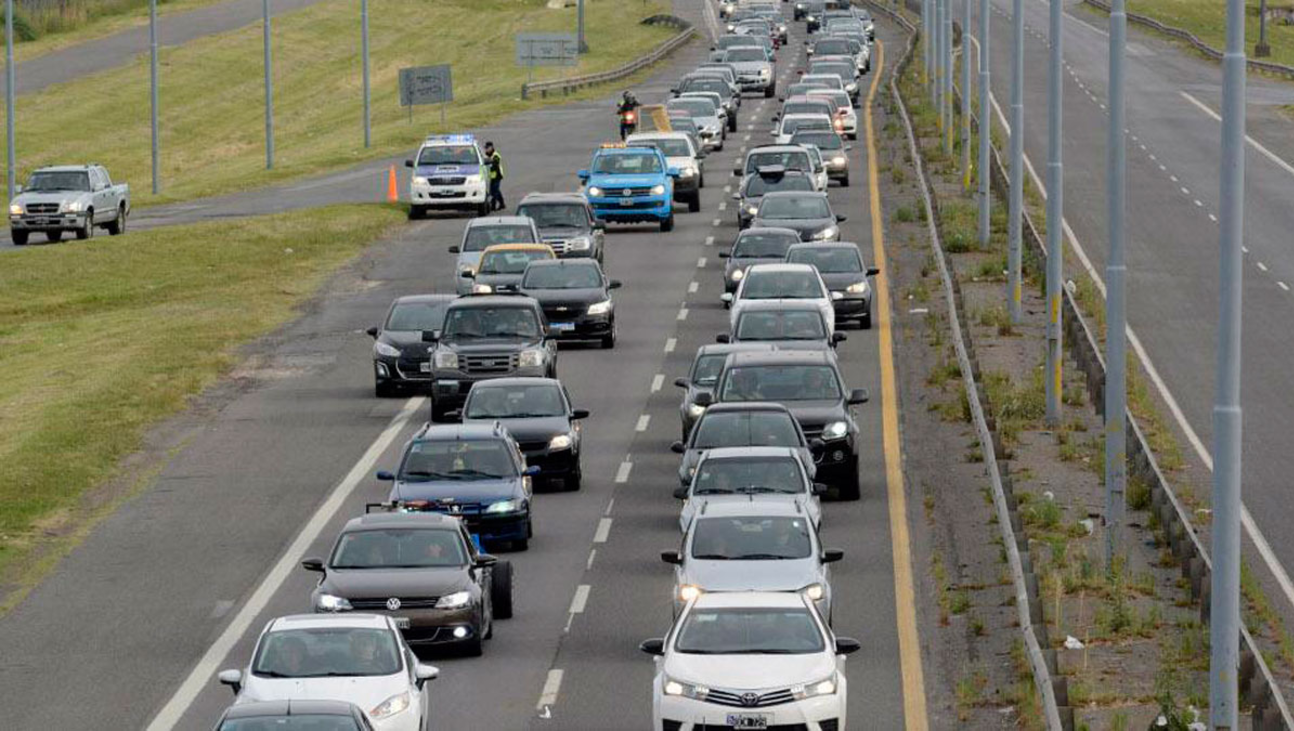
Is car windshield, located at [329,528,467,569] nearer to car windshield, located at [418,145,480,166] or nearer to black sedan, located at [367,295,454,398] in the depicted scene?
black sedan, located at [367,295,454,398]

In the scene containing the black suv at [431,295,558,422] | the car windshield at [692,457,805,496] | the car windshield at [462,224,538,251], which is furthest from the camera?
the car windshield at [462,224,538,251]

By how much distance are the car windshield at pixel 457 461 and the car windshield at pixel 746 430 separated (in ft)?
8.80

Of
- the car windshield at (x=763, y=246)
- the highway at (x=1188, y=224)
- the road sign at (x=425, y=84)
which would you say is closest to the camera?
the highway at (x=1188, y=224)

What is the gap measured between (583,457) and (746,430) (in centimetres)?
523

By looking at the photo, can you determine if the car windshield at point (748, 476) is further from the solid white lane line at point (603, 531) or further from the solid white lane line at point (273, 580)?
the solid white lane line at point (273, 580)

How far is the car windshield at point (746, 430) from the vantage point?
107 feet

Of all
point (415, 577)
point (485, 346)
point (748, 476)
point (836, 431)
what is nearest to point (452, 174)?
point (485, 346)

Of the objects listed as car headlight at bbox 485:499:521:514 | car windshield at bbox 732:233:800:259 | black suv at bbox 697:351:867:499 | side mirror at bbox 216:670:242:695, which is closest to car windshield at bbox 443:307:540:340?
black suv at bbox 697:351:867:499

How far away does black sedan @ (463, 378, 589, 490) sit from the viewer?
34.8 metres

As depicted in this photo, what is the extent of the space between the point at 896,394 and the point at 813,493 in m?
11.9

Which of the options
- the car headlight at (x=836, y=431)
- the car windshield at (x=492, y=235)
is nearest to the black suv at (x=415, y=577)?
the car headlight at (x=836, y=431)

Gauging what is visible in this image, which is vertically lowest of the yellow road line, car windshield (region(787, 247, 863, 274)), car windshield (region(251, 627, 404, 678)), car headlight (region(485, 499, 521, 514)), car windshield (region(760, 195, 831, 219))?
the yellow road line

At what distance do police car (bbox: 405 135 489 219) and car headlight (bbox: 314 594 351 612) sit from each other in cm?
4194

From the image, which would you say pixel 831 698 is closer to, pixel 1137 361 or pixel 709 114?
pixel 1137 361
